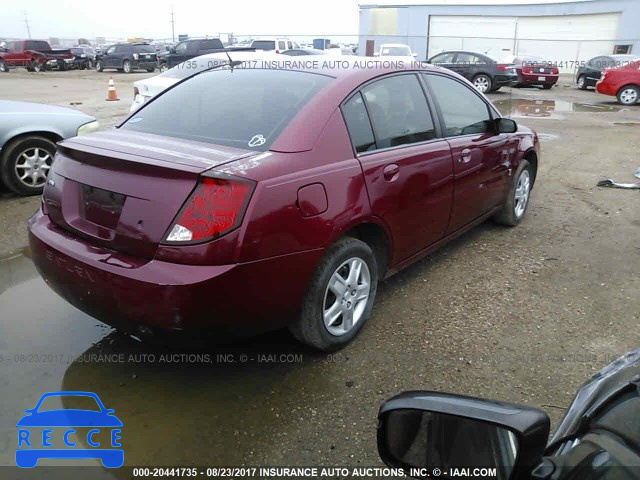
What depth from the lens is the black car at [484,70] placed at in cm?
1977

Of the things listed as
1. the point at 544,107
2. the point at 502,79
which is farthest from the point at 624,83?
the point at 502,79

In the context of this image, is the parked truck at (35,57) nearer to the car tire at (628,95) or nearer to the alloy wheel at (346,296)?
the car tire at (628,95)

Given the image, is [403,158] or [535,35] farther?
[535,35]

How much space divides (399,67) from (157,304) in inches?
94.8

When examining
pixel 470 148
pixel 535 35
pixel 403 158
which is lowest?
pixel 535 35

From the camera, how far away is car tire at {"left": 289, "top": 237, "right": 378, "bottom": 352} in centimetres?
290

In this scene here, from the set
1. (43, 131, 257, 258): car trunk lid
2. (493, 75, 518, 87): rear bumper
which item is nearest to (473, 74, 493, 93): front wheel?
(493, 75, 518, 87): rear bumper

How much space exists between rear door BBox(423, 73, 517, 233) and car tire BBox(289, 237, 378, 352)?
3.75 ft

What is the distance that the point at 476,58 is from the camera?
19938 millimetres

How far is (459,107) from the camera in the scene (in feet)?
13.9

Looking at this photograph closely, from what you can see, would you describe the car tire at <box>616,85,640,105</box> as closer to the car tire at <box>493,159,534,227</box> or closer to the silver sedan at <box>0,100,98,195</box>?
the car tire at <box>493,159,534,227</box>

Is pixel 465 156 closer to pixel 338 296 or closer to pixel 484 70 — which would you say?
pixel 338 296

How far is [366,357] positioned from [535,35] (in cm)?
3984

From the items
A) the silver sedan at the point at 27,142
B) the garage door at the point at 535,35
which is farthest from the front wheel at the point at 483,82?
the silver sedan at the point at 27,142
